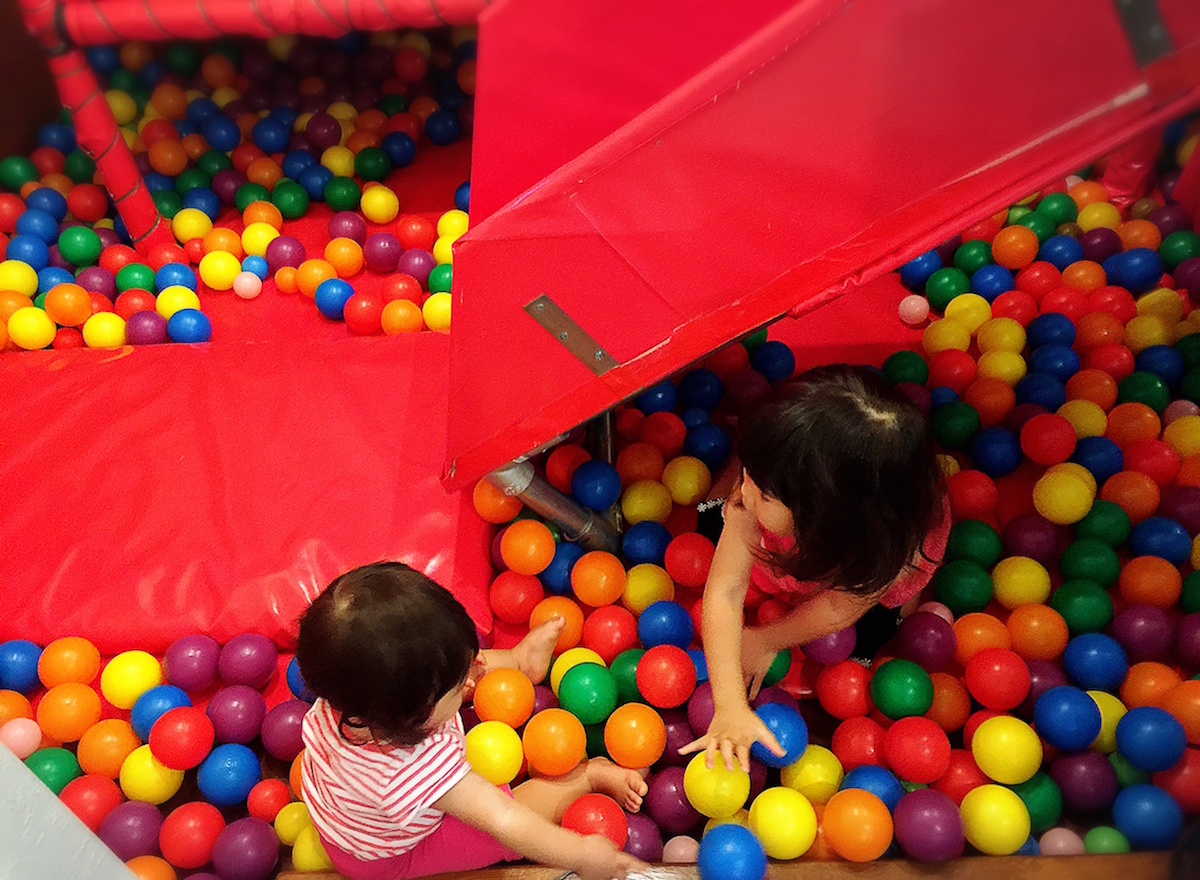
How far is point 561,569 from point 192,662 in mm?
581

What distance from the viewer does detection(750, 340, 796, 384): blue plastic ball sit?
174 cm

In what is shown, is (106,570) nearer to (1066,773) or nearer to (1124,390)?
(1066,773)

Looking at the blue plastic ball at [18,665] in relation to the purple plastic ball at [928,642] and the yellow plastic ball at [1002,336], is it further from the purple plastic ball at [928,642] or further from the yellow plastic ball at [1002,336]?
the yellow plastic ball at [1002,336]

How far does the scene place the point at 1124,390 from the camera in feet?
5.37

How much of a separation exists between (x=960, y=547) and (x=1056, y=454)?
240mm

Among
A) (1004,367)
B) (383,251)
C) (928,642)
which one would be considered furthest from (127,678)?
(1004,367)

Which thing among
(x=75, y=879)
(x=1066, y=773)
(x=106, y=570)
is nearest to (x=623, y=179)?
(x=75, y=879)

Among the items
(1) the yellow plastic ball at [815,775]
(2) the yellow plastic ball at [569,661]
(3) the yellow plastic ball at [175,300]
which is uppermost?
(3) the yellow plastic ball at [175,300]

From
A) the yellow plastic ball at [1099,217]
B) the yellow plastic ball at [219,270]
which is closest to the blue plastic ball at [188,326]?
the yellow plastic ball at [219,270]

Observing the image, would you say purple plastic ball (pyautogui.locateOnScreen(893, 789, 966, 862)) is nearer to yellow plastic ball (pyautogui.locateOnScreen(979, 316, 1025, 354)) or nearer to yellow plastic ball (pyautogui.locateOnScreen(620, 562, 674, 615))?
yellow plastic ball (pyautogui.locateOnScreen(620, 562, 674, 615))

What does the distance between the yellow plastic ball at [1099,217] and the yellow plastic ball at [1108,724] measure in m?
1.06

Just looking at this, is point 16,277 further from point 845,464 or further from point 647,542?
point 845,464

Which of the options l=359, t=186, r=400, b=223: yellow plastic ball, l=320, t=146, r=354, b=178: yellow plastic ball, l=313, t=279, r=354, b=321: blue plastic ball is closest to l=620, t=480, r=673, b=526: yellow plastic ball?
l=313, t=279, r=354, b=321: blue plastic ball

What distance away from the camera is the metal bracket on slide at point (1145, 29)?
0.67m
